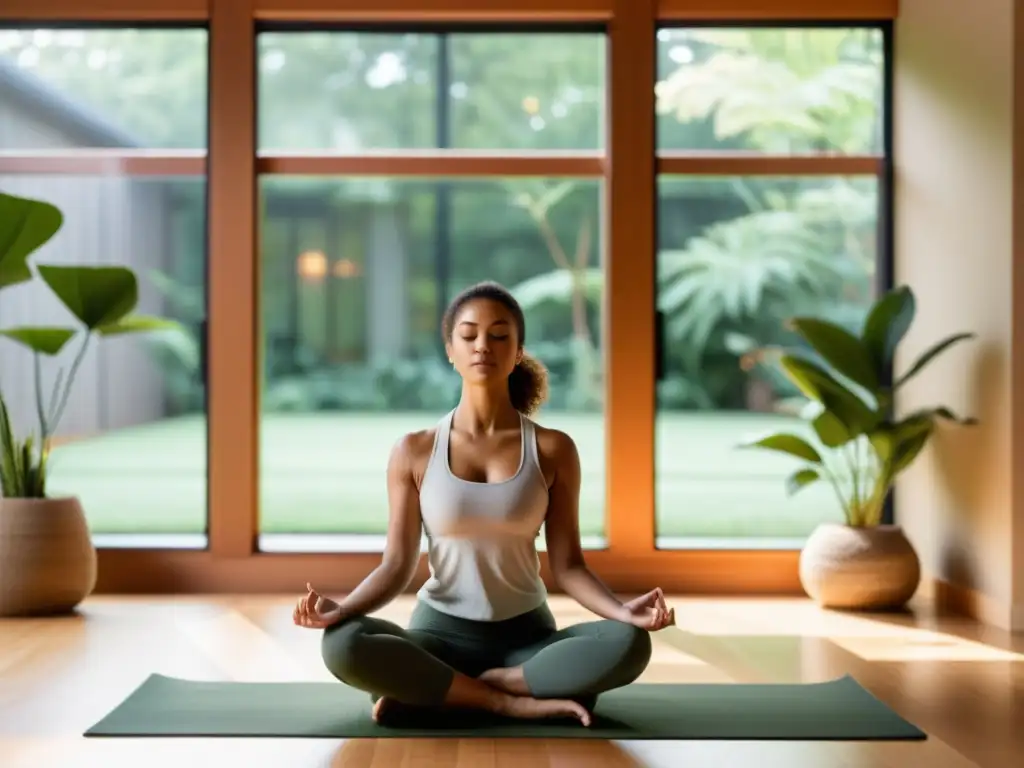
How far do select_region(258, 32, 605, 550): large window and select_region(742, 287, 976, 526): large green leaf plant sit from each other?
88 centimetres

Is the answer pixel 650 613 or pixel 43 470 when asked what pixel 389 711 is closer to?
pixel 650 613

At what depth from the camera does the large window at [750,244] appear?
540 cm

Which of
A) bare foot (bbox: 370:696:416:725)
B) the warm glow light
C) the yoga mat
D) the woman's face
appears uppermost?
the warm glow light

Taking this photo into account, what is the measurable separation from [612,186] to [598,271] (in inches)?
14.4

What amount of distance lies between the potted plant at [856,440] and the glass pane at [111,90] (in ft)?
8.64

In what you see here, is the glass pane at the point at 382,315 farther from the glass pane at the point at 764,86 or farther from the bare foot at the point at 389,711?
the bare foot at the point at 389,711

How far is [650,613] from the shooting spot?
9.69ft

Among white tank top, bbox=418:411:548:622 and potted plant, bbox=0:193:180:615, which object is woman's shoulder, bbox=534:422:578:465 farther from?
potted plant, bbox=0:193:180:615

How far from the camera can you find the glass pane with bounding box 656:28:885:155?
5387 mm

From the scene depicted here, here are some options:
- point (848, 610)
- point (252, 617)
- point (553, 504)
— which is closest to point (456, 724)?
point (553, 504)

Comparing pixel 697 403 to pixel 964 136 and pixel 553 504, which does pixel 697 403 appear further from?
pixel 553 504

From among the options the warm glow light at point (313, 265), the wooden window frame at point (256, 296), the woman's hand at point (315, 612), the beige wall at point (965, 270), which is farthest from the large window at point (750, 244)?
the woman's hand at point (315, 612)

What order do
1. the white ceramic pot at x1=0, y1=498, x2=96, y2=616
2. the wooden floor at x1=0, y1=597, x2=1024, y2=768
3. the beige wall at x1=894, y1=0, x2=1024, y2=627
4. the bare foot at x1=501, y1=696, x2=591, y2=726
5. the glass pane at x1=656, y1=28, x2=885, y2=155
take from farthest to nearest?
the glass pane at x1=656, y1=28, x2=885, y2=155 → the white ceramic pot at x1=0, y1=498, x2=96, y2=616 → the beige wall at x1=894, y1=0, x2=1024, y2=627 → the bare foot at x1=501, y1=696, x2=591, y2=726 → the wooden floor at x1=0, y1=597, x2=1024, y2=768

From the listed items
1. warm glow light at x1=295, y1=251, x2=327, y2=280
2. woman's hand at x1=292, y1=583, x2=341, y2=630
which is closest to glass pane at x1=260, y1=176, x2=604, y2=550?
warm glow light at x1=295, y1=251, x2=327, y2=280
